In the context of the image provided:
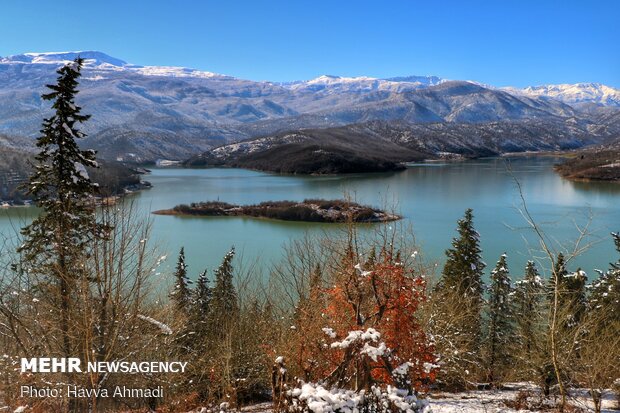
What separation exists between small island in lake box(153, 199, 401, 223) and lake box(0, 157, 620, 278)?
2045 mm

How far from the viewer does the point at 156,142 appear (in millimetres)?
176750

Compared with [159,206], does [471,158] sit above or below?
above

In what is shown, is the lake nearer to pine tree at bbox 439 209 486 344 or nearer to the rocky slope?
pine tree at bbox 439 209 486 344

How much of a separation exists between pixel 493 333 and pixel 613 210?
122 feet

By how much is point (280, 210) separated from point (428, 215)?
47.9 feet

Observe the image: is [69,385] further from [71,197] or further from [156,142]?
[156,142]

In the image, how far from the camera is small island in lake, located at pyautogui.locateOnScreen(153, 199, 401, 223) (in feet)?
146

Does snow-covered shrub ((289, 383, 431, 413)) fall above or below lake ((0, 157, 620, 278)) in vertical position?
above

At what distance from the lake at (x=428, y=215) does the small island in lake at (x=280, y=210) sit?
80.5 inches

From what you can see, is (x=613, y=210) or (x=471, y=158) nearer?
(x=613, y=210)

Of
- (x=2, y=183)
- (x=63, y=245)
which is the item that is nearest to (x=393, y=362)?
(x=63, y=245)

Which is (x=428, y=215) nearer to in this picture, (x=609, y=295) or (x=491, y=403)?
(x=609, y=295)

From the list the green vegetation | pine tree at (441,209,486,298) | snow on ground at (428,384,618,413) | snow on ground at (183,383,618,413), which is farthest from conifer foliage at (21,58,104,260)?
the green vegetation

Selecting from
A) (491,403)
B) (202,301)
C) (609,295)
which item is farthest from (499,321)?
(202,301)
